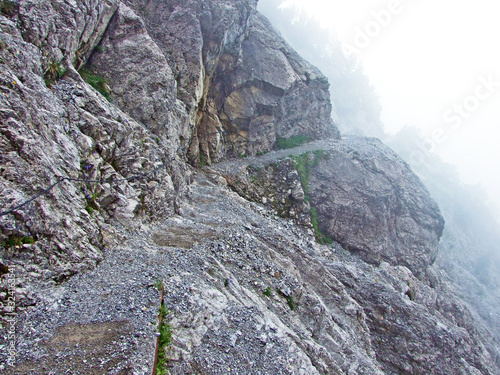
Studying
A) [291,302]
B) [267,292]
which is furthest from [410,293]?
[267,292]

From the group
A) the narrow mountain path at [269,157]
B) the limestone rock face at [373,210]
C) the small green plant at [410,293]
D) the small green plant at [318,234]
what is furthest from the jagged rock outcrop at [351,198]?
the small green plant at [410,293]

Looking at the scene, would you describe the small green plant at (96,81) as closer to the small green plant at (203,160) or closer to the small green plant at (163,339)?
the small green plant at (203,160)

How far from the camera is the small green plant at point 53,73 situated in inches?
517

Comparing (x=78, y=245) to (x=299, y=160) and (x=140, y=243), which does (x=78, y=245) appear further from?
(x=299, y=160)

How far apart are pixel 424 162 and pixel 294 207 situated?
346 ft

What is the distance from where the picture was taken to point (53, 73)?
1355cm

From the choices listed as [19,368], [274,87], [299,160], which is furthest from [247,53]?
[19,368]

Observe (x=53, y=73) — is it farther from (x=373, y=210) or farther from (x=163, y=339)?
(x=373, y=210)

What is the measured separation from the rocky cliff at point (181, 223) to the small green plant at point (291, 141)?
289cm

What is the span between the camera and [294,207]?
28656 millimetres

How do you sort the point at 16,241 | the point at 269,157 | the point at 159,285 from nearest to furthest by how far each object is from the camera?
the point at 16,241, the point at 159,285, the point at 269,157

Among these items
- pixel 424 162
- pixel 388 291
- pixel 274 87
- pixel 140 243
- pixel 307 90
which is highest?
pixel 424 162

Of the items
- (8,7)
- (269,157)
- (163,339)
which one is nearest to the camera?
(163,339)

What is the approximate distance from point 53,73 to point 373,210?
2963 cm
